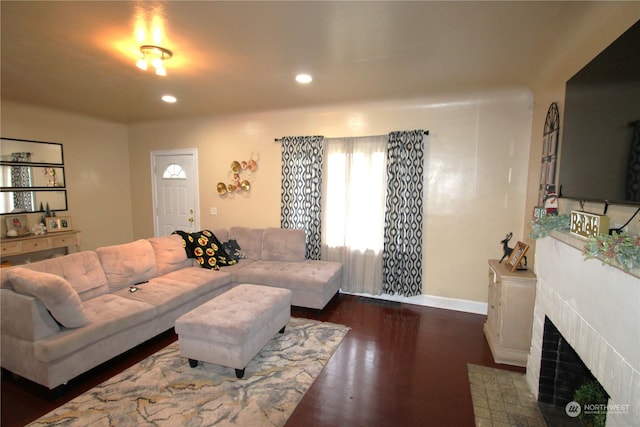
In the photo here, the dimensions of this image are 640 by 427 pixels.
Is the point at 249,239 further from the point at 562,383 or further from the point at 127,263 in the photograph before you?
the point at 562,383

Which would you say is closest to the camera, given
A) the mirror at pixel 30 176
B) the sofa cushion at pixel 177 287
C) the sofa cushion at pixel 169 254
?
the sofa cushion at pixel 177 287

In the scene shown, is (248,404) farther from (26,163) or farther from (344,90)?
(26,163)

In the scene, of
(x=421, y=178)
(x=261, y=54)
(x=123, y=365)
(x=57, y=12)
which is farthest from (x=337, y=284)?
(x=57, y=12)

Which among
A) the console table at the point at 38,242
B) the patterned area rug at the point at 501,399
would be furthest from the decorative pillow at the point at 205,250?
the patterned area rug at the point at 501,399

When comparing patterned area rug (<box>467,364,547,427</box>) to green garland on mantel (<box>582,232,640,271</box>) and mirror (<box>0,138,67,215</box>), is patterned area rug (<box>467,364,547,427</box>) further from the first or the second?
mirror (<box>0,138,67,215</box>)

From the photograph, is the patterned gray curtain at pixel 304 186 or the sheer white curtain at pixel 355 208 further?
the patterned gray curtain at pixel 304 186

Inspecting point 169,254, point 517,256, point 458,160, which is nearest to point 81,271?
point 169,254

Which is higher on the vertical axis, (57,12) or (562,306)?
(57,12)

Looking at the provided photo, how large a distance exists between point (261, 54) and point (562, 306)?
288 centimetres

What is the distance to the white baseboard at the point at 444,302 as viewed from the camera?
11.7 ft

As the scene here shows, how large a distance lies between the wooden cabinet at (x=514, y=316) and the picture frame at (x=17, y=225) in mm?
6020

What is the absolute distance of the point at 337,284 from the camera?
3.90 meters

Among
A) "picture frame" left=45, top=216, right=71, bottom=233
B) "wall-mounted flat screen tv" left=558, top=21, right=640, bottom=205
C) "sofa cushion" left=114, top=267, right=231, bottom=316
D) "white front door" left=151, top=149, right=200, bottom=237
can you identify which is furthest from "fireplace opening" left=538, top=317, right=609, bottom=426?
"picture frame" left=45, top=216, right=71, bottom=233

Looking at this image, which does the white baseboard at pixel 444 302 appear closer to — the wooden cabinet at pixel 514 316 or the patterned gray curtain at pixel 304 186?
the wooden cabinet at pixel 514 316
